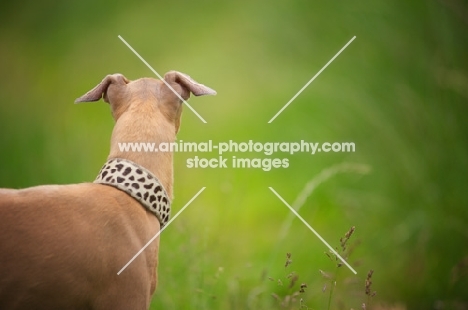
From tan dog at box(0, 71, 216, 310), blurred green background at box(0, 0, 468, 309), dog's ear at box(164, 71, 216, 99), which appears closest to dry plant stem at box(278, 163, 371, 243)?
blurred green background at box(0, 0, 468, 309)

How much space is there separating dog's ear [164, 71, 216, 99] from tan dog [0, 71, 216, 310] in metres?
0.28

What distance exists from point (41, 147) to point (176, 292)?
1622 millimetres

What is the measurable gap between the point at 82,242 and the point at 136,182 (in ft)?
1.31

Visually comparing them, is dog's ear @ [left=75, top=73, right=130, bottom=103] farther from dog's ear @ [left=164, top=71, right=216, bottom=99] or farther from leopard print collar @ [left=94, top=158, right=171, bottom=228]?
leopard print collar @ [left=94, top=158, right=171, bottom=228]

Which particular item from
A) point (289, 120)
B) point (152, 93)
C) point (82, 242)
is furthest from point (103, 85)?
point (289, 120)

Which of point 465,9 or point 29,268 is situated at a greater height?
point 465,9

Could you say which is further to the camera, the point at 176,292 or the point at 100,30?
the point at 100,30

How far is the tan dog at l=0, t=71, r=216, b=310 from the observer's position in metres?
2.62

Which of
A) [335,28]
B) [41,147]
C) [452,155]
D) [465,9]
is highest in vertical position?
[465,9]

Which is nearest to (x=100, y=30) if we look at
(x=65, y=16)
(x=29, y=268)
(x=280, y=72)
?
(x=65, y=16)

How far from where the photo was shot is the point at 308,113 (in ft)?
16.5

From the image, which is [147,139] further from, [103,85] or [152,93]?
[103,85]

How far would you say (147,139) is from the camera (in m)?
3.13

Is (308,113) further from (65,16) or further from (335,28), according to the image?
(65,16)
